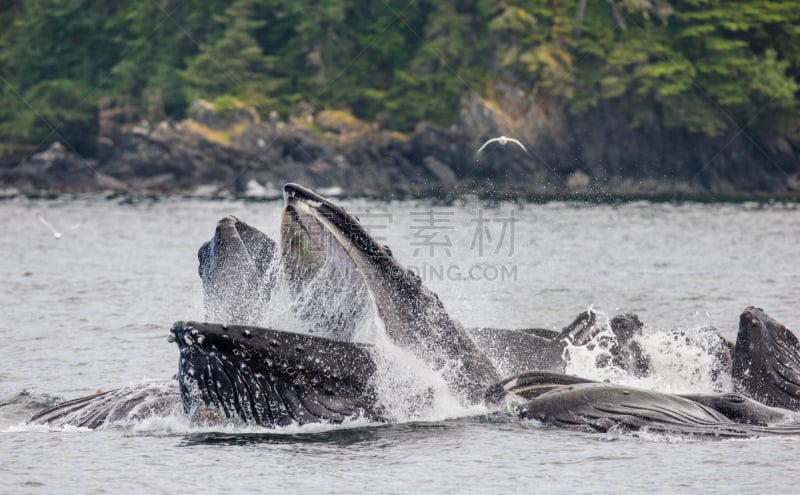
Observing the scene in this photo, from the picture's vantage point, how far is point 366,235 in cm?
1190

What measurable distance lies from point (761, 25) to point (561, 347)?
64.9 m

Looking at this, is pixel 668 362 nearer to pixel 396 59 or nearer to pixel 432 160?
pixel 432 160

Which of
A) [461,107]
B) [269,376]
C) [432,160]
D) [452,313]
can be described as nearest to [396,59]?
[461,107]

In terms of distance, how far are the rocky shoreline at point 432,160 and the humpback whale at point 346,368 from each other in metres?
58.1

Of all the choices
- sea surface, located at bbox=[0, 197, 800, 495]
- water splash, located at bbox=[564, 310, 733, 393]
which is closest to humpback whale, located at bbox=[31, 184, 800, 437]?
sea surface, located at bbox=[0, 197, 800, 495]

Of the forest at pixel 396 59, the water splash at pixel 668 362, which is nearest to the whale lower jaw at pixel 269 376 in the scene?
the water splash at pixel 668 362

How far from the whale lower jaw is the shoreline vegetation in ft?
193

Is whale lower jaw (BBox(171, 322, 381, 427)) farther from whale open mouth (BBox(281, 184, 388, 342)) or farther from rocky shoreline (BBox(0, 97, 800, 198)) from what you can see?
rocky shoreline (BBox(0, 97, 800, 198))

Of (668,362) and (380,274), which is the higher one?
(380,274)

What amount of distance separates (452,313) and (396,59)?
6209 cm

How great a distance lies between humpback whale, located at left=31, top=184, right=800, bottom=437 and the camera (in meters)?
11.7

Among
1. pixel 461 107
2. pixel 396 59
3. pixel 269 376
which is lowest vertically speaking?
pixel 269 376

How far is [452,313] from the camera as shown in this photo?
21.3 m

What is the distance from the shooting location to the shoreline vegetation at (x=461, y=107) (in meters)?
74.6
